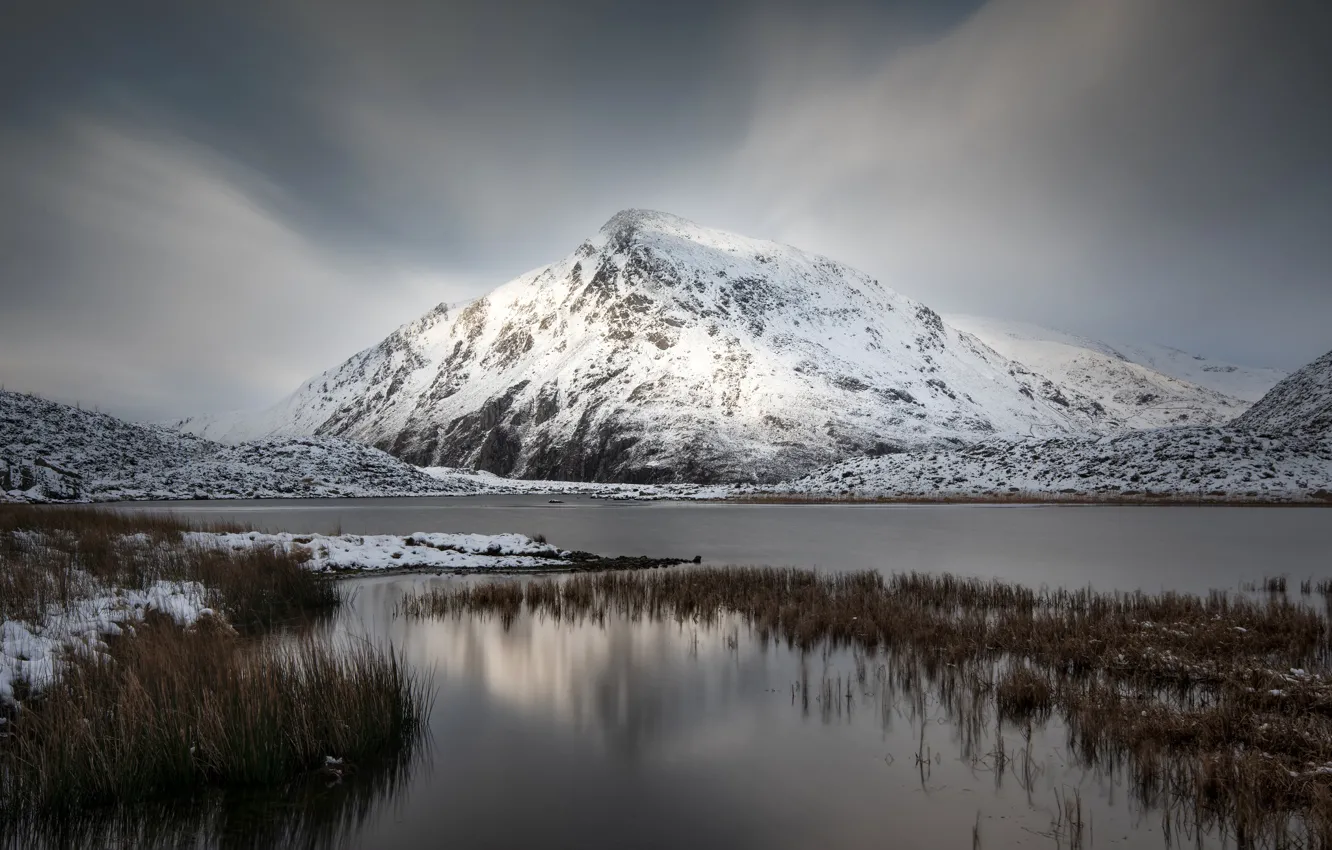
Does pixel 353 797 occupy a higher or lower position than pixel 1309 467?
lower

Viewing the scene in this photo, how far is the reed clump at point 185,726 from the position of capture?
6.16 m

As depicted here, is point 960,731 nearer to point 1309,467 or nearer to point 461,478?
point 1309,467

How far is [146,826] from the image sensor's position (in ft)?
19.3

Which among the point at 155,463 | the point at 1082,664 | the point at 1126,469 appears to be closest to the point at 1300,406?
the point at 1126,469

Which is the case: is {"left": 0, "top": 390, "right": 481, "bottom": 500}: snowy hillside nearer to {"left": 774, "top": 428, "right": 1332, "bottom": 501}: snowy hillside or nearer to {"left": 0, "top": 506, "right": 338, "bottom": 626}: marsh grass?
{"left": 0, "top": 506, "right": 338, "bottom": 626}: marsh grass

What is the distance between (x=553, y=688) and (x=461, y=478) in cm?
11873

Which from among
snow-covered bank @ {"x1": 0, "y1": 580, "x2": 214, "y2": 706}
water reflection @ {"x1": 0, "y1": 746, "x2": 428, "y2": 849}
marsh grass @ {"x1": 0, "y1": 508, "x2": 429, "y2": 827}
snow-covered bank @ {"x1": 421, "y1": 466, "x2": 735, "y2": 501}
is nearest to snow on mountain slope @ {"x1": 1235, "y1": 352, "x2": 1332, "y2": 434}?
snow-covered bank @ {"x1": 421, "y1": 466, "x2": 735, "y2": 501}

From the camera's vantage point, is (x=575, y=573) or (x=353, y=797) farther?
(x=575, y=573)

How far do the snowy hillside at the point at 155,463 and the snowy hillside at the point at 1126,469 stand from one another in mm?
55992

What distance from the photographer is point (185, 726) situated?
6750 mm

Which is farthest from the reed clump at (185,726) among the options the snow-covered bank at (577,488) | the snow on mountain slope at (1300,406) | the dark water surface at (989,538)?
the snow-covered bank at (577,488)

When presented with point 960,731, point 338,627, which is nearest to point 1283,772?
point 960,731

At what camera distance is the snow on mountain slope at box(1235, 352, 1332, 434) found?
66.7 metres

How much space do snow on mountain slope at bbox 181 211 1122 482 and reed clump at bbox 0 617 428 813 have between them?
105 m
